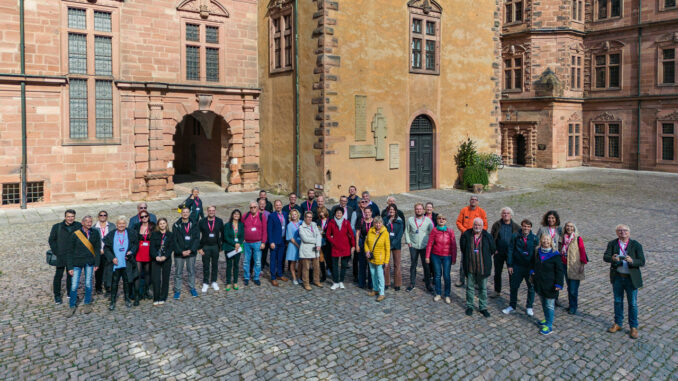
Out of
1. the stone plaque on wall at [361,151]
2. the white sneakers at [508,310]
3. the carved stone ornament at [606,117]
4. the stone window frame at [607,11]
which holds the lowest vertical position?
the white sneakers at [508,310]

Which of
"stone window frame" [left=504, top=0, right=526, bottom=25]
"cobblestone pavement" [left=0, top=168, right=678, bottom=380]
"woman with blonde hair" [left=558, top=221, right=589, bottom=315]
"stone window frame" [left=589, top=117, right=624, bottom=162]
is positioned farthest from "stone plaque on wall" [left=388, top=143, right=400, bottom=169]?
"stone window frame" [left=589, top=117, right=624, bottom=162]

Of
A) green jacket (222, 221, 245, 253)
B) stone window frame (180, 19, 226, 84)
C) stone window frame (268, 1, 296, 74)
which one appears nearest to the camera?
green jacket (222, 221, 245, 253)

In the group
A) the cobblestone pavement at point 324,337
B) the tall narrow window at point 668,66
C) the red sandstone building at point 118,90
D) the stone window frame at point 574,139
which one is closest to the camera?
the cobblestone pavement at point 324,337

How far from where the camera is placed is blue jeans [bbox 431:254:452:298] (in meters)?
9.08

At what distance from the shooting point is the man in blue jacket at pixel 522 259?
819 cm

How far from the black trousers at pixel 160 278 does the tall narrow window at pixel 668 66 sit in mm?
31855

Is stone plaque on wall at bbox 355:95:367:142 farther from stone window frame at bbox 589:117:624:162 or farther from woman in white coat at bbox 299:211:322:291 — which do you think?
stone window frame at bbox 589:117:624:162

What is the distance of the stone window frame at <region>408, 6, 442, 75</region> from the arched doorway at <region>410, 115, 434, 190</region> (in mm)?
2024

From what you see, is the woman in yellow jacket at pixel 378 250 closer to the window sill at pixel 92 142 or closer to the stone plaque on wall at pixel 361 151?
the stone plaque on wall at pixel 361 151

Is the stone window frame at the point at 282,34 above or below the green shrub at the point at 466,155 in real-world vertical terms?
above

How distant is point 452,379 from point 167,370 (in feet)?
11.4

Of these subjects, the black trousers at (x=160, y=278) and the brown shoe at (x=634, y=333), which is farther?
the black trousers at (x=160, y=278)

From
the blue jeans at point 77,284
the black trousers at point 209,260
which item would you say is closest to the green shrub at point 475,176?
the black trousers at point 209,260

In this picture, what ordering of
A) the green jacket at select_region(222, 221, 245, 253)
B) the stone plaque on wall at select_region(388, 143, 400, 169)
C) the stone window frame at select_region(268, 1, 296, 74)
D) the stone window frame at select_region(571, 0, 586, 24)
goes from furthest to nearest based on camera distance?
the stone window frame at select_region(571, 0, 586, 24), the stone plaque on wall at select_region(388, 143, 400, 169), the stone window frame at select_region(268, 1, 296, 74), the green jacket at select_region(222, 221, 245, 253)
